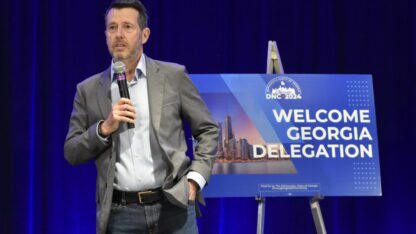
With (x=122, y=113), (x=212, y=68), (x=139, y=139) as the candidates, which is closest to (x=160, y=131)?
(x=139, y=139)

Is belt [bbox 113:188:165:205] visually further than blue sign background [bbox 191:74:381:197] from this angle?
No

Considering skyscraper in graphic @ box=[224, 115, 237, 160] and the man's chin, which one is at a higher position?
the man's chin

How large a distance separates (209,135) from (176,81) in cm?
23

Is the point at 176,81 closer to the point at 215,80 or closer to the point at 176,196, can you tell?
the point at 176,196

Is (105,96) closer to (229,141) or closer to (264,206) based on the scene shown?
(229,141)

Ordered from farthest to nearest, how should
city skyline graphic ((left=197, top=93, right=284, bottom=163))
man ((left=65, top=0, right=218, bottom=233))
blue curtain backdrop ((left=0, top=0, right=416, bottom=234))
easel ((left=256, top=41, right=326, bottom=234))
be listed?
blue curtain backdrop ((left=0, top=0, right=416, bottom=234)) < city skyline graphic ((left=197, top=93, right=284, bottom=163)) < easel ((left=256, top=41, right=326, bottom=234)) < man ((left=65, top=0, right=218, bottom=233))

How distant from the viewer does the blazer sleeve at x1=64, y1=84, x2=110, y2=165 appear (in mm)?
1647

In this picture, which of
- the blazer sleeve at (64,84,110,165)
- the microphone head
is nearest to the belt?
the blazer sleeve at (64,84,110,165)

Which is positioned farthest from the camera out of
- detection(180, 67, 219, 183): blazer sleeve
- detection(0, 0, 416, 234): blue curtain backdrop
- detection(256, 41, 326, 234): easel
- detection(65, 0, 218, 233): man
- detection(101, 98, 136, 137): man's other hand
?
detection(0, 0, 416, 234): blue curtain backdrop

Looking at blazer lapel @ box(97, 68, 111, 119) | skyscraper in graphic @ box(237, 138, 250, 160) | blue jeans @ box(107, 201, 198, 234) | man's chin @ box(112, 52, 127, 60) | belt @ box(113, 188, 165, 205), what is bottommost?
blue jeans @ box(107, 201, 198, 234)

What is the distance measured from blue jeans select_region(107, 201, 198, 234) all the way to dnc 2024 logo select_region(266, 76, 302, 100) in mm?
1291

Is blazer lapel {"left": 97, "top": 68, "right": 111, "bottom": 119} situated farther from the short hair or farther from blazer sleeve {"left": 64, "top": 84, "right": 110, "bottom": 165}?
the short hair

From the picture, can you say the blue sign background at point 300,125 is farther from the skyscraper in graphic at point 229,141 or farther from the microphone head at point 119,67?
the microphone head at point 119,67

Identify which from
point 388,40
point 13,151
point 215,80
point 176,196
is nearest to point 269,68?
point 215,80
